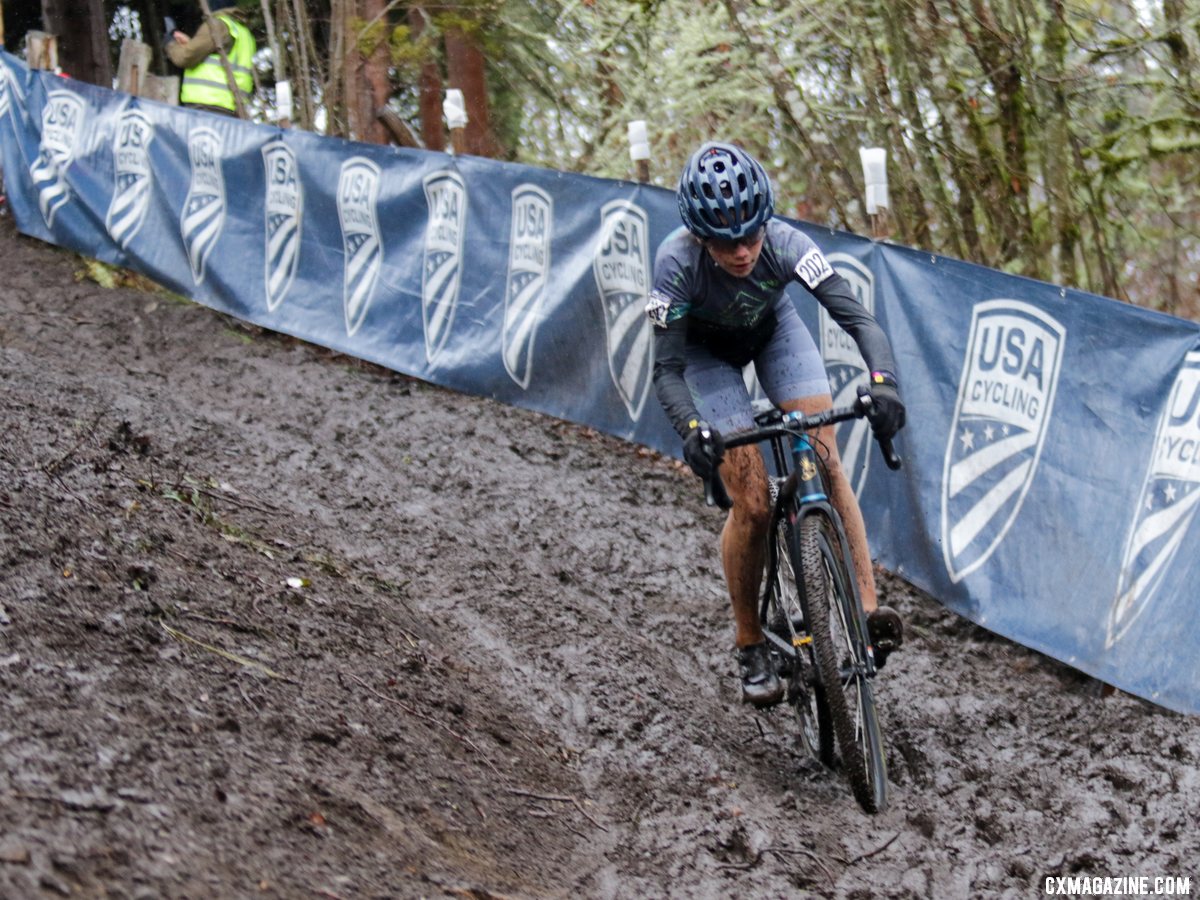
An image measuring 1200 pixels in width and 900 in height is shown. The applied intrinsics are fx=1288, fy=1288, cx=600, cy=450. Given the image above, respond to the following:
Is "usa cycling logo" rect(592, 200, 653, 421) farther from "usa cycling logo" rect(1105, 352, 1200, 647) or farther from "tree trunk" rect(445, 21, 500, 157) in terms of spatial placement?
"tree trunk" rect(445, 21, 500, 157)

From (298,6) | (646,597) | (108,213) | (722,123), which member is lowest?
(646,597)

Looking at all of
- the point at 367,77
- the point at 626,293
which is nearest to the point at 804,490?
the point at 626,293

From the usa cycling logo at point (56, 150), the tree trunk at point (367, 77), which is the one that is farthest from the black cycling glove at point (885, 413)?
the usa cycling logo at point (56, 150)

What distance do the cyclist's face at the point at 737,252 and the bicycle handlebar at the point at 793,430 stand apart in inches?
22.9

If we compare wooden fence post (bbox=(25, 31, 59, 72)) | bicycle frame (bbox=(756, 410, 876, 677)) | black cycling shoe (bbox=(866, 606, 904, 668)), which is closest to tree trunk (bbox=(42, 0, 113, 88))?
wooden fence post (bbox=(25, 31, 59, 72))

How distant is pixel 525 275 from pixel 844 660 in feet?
17.0

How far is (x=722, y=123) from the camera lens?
40.8ft

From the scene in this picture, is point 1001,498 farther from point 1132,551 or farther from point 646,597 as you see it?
point 646,597

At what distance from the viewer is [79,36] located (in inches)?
593

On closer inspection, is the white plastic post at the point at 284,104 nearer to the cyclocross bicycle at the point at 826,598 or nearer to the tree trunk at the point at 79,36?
the tree trunk at the point at 79,36

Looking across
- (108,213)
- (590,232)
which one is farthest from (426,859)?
(108,213)

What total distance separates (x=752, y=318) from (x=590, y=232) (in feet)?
12.4

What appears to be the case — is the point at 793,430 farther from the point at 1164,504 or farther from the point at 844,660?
the point at 1164,504

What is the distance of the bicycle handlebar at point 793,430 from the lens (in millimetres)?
4395
